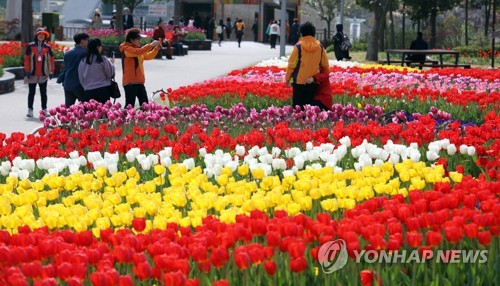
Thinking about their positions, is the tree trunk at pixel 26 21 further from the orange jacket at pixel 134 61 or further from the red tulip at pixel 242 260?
the red tulip at pixel 242 260

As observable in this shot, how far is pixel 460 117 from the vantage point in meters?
13.7

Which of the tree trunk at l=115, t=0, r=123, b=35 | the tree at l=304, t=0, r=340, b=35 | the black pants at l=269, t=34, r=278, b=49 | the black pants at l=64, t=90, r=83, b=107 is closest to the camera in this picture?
the black pants at l=64, t=90, r=83, b=107

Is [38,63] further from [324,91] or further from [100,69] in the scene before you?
[324,91]

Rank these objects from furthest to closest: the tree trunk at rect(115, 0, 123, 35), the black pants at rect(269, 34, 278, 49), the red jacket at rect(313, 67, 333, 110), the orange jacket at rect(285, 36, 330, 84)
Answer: the black pants at rect(269, 34, 278, 49), the tree trunk at rect(115, 0, 123, 35), the red jacket at rect(313, 67, 333, 110), the orange jacket at rect(285, 36, 330, 84)

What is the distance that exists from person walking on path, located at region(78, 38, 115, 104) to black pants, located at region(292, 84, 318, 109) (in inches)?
109

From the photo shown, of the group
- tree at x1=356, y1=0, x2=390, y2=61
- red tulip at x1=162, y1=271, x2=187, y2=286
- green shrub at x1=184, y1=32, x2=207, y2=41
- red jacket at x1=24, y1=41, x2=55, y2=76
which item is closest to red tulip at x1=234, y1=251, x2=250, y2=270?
red tulip at x1=162, y1=271, x2=187, y2=286

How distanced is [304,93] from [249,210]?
8055 millimetres

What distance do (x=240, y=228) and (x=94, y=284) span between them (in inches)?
39.4

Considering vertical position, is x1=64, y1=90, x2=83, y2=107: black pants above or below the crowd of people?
below

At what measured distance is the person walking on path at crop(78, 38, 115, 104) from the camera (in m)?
15.2

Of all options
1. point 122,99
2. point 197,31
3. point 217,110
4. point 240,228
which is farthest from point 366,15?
point 240,228

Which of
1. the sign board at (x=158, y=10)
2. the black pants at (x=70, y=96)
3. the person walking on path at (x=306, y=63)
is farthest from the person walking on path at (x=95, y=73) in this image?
the sign board at (x=158, y=10)

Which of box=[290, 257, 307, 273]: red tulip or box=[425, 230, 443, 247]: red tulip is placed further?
box=[425, 230, 443, 247]: red tulip

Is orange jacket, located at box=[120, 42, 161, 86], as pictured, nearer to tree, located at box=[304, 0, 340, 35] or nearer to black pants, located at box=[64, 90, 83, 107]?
black pants, located at box=[64, 90, 83, 107]
